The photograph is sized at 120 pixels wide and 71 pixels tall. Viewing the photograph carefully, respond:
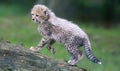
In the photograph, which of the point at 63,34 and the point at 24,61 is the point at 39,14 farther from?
the point at 24,61

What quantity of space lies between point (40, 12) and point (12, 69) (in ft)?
5.71

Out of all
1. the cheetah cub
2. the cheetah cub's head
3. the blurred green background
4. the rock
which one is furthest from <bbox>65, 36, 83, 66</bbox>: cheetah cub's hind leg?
the blurred green background

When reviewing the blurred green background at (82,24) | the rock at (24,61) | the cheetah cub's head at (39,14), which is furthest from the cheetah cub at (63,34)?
the blurred green background at (82,24)

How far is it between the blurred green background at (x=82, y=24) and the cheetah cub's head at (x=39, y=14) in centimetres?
117

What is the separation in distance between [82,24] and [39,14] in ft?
49.6

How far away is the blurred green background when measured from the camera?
1648 cm

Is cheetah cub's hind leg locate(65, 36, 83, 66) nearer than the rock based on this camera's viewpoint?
No

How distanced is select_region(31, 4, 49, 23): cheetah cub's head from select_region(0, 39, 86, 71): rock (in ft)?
2.02

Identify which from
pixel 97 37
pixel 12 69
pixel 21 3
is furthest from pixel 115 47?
pixel 21 3

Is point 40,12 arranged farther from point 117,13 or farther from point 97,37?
point 117,13

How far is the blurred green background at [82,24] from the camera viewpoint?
54.1 ft

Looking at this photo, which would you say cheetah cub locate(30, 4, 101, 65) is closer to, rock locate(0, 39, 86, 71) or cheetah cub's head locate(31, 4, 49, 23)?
cheetah cub's head locate(31, 4, 49, 23)

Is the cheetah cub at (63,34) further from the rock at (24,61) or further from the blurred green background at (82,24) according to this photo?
the blurred green background at (82,24)

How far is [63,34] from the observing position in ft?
31.9
